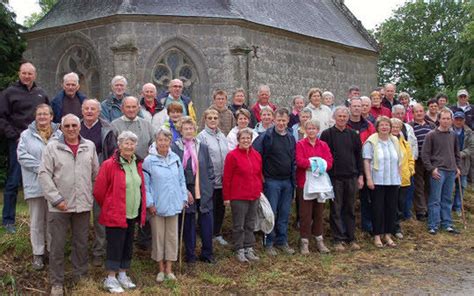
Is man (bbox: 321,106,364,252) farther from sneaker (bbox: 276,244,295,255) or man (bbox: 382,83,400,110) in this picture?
man (bbox: 382,83,400,110)

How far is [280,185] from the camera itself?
742 cm

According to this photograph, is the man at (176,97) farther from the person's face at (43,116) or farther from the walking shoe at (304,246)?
the walking shoe at (304,246)

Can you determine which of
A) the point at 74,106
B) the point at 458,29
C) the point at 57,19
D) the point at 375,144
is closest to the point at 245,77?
the point at 57,19

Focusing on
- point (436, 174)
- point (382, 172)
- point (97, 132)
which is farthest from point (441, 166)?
point (97, 132)

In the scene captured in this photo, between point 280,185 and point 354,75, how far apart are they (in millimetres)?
14604

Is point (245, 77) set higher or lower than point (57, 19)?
lower

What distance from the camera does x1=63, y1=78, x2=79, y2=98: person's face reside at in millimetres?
6824

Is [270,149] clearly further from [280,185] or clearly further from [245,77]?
[245,77]

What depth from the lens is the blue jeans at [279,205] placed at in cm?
741

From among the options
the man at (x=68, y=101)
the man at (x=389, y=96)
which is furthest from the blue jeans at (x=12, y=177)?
the man at (x=389, y=96)

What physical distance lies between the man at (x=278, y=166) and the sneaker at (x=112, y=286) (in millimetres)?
2370

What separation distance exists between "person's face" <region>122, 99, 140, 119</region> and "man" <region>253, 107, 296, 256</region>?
5.92 feet

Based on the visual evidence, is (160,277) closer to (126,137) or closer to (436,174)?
(126,137)

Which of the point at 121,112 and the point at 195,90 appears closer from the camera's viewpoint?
the point at 121,112
